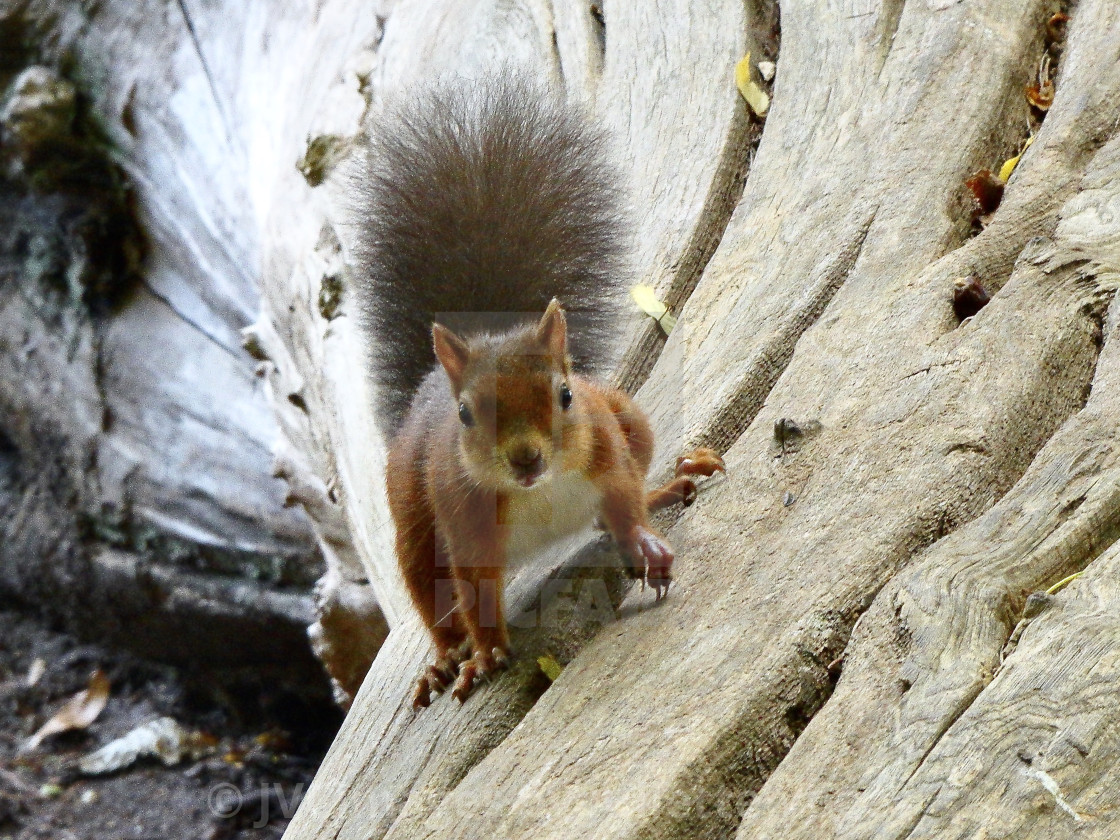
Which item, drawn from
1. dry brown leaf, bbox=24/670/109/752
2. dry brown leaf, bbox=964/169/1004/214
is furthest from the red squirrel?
dry brown leaf, bbox=24/670/109/752

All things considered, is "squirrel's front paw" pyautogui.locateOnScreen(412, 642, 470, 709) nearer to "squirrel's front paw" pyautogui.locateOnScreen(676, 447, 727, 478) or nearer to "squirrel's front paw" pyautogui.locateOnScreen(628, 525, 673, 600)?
"squirrel's front paw" pyautogui.locateOnScreen(628, 525, 673, 600)

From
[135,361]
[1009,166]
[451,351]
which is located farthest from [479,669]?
[135,361]

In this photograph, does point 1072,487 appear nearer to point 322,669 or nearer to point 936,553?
point 936,553

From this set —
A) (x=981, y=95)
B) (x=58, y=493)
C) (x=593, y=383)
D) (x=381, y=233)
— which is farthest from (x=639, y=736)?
(x=58, y=493)

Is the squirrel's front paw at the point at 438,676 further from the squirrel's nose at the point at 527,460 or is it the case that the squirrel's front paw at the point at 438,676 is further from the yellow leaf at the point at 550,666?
the squirrel's nose at the point at 527,460

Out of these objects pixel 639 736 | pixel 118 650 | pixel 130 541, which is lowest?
pixel 118 650

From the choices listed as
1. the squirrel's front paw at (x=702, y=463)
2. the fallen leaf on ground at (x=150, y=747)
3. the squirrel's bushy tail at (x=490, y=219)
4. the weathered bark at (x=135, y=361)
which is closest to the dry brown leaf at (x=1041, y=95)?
the squirrel's bushy tail at (x=490, y=219)

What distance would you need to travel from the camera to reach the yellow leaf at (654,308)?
6.92 ft

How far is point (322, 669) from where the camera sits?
149 inches

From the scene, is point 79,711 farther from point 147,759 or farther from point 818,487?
point 818,487

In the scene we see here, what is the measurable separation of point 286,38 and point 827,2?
1740 millimetres

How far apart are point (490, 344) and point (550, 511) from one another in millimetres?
281

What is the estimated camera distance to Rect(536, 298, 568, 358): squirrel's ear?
1614 millimetres

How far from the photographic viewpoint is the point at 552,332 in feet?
5.33
